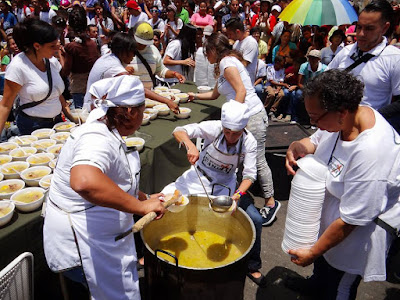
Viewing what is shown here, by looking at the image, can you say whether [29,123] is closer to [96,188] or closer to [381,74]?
[96,188]

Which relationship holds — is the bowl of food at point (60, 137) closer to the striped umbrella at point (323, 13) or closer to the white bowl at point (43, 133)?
the white bowl at point (43, 133)

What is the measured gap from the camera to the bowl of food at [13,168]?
243cm

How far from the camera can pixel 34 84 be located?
2.92 m

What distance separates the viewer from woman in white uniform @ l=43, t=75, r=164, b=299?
146cm

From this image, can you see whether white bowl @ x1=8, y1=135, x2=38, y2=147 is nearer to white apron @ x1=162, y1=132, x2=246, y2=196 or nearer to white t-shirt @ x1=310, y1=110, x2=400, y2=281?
white apron @ x1=162, y1=132, x2=246, y2=196

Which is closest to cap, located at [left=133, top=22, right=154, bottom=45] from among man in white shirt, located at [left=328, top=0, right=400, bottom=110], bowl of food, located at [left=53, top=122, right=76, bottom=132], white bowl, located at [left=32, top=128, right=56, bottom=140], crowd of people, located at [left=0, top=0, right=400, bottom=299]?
crowd of people, located at [left=0, top=0, right=400, bottom=299]

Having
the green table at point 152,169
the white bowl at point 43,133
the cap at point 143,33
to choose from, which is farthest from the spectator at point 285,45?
the white bowl at point 43,133

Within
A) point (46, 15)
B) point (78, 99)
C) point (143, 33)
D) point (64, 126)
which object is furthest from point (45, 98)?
point (46, 15)

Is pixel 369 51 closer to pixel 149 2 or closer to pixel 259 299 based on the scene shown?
pixel 259 299

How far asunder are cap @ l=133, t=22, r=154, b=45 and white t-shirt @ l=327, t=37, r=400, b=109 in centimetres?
254

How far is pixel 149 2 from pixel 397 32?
23.6ft

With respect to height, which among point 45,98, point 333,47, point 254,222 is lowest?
point 254,222

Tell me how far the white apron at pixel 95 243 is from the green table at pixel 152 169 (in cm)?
38

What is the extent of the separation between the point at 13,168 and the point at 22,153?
0.26 meters
